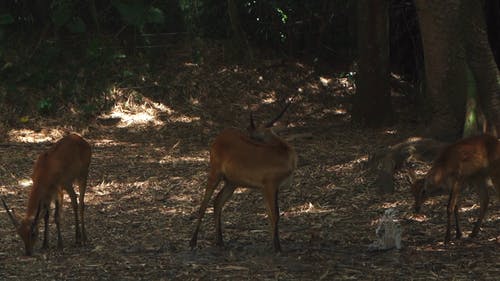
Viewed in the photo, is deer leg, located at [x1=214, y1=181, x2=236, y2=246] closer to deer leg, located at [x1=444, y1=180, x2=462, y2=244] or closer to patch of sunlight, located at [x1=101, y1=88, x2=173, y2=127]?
deer leg, located at [x1=444, y1=180, x2=462, y2=244]

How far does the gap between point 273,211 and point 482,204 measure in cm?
204

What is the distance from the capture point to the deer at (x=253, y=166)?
25.7 feet

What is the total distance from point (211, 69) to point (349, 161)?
632 centimetres

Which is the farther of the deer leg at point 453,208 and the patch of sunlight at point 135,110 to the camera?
the patch of sunlight at point 135,110

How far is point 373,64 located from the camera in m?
14.2

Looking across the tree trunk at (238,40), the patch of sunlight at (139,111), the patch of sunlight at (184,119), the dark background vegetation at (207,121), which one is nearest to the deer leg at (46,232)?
the dark background vegetation at (207,121)

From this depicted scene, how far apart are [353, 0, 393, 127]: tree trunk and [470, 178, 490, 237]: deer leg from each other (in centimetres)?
602

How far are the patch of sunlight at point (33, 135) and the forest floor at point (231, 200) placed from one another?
33mm

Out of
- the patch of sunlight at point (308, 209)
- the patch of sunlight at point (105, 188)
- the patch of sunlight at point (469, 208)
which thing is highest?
the patch of sunlight at point (469, 208)

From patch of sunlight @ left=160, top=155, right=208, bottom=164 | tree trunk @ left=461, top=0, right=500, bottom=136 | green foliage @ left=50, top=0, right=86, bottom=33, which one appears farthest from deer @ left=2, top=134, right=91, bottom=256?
green foliage @ left=50, top=0, right=86, bottom=33

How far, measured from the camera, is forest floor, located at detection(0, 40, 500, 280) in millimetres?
7199

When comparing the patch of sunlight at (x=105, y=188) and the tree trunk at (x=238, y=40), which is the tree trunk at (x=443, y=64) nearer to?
the patch of sunlight at (x=105, y=188)

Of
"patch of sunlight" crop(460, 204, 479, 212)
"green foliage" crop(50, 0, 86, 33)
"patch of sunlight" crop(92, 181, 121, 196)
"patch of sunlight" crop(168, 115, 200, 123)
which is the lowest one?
"patch of sunlight" crop(92, 181, 121, 196)

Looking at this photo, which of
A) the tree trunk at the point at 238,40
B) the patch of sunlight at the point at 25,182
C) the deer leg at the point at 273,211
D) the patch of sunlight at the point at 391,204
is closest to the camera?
the deer leg at the point at 273,211
